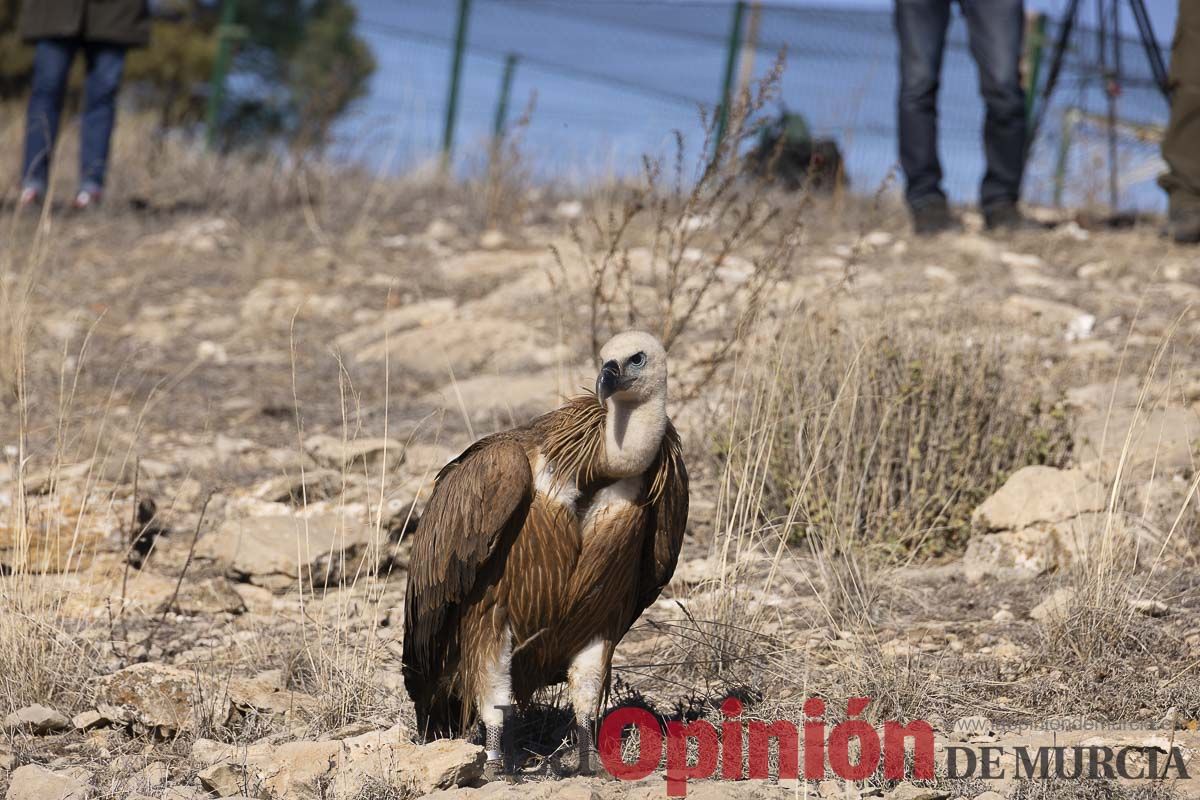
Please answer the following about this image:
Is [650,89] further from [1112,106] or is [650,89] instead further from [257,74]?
[257,74]

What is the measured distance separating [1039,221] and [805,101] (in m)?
4.01

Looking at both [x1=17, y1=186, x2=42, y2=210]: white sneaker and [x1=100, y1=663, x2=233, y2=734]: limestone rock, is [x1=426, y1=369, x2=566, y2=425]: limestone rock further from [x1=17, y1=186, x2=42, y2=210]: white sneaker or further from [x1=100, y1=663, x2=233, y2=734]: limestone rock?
[x1=17, y1=186, x2=42, y2=210]: white sneaker

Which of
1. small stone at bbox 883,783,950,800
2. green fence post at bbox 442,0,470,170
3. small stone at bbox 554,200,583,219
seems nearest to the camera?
small stone at bbox 883,783,950,800

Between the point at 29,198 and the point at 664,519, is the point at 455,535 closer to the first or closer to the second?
the point at 664,519

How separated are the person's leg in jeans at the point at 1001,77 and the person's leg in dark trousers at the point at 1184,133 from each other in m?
0.83

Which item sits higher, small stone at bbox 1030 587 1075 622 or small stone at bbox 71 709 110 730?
small stone at bbox 1030 587 1075 622

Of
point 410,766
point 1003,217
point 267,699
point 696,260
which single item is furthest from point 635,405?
point 1003,217

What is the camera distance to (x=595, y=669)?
3.53 metres

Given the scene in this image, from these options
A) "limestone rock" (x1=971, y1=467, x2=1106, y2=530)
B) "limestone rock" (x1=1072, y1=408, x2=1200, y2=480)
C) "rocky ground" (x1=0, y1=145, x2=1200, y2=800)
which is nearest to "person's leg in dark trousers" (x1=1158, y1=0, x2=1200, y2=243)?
"rocky ground" (x1=0, y1=145, x2=1200, y2=800)

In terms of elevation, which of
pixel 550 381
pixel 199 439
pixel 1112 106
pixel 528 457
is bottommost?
pixel 199 439

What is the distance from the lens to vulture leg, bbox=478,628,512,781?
3.51 m

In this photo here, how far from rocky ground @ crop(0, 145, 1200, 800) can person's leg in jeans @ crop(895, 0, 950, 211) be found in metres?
0.54

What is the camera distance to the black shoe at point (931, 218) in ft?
28.9

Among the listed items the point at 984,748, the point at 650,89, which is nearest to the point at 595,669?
the point at 984,748
